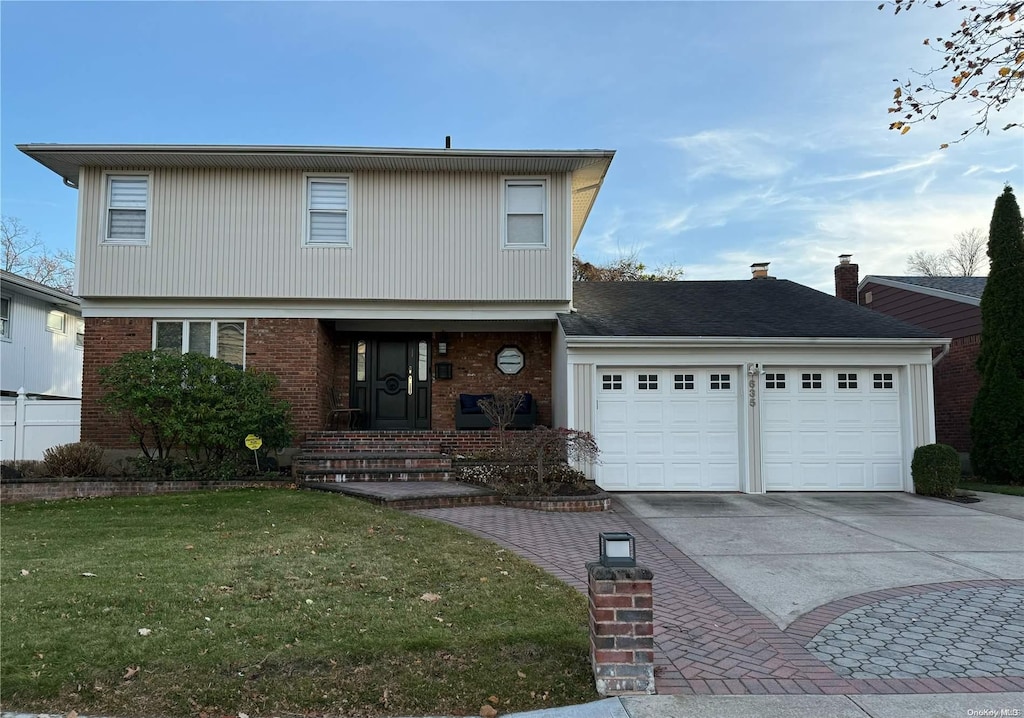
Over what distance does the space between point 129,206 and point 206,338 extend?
106 inches

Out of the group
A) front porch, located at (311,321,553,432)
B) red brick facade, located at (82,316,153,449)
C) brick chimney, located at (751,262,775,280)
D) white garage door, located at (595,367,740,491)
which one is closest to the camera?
white garage door, located at (595,367,740,491)

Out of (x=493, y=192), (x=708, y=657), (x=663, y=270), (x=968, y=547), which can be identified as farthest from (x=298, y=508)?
(x=663, y=270)

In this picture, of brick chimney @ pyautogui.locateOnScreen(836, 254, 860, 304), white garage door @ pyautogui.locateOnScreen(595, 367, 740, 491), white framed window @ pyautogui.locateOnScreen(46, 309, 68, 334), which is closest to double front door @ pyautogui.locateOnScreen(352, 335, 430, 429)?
white garage door @ pyautogui.locateOnScreen(595, 367, 740, 491)

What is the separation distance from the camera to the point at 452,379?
41.7 feet

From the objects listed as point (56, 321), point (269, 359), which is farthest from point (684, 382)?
point (56, 321)

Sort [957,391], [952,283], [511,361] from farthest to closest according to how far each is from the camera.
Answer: [952,283] → [957,391] → [511,361]

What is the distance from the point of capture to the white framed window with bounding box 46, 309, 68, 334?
57.1 ft

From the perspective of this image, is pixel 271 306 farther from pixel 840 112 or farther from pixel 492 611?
pixel 840 112

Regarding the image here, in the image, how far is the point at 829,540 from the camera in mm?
7027

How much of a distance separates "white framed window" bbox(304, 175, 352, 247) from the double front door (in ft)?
7.65

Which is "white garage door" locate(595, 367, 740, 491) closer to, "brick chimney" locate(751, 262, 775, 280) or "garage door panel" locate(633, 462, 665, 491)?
"garage door panel" locate(633, 462, 665, 491)

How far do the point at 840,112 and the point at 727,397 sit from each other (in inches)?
185

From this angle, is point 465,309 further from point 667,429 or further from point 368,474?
point 667,429

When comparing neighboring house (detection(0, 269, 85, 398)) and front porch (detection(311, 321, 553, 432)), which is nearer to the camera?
front porch (detection(311, 321, 553, 432))
